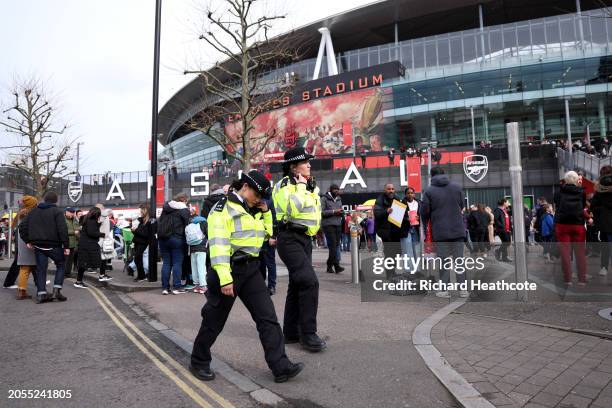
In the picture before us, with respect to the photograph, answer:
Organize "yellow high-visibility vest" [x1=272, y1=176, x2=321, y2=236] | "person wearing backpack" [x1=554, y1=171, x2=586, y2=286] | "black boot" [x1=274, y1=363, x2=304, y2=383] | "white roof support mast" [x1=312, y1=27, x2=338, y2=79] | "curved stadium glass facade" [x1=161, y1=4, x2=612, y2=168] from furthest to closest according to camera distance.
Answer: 1. "white roof support mast" [x1=312, y1=27, x2=338, y2=79]
2. "curved stadium glass facade" [x1=161, y1=4, x2=612, y2=168]
3. "person wearing backpack" [x1=554, y1=171, x2=586, y2=286]
4. "yellow high-visibility vest" [x1=272, y1=176, x2=321, y2=236]
5. "black boot" [x1=274, y1=363, x2=304, y2=383]

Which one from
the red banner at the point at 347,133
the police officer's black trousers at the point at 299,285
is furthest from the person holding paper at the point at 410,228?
the red banner at the point at 347,133

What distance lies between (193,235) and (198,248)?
267mm

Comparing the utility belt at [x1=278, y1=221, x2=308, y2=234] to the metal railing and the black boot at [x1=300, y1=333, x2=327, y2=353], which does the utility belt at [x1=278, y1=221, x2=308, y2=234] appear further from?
the metal railing

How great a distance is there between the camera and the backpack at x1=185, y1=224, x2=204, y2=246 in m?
7.77

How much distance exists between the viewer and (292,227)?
4.32 meters

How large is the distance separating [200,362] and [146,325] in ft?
7.67

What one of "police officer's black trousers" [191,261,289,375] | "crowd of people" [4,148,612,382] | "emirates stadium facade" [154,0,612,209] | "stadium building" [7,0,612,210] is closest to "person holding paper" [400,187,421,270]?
"crowd of people" [4,148,612,382]

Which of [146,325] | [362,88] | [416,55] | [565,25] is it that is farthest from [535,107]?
[146,325]

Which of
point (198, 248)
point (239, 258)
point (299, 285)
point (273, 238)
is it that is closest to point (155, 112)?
point (198, 248)

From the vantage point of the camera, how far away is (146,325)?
557cm

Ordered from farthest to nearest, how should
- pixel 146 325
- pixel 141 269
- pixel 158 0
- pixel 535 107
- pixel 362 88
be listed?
1. pixel 362 88
2. pixel 535 107
3. pixel 158 0
4. pixel 141 269
5. pixel 146 325

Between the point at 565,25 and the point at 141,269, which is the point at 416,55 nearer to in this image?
the point at 565,25

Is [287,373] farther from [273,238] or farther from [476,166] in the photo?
[476,166]

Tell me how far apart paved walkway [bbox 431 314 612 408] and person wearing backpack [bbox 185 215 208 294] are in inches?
178
